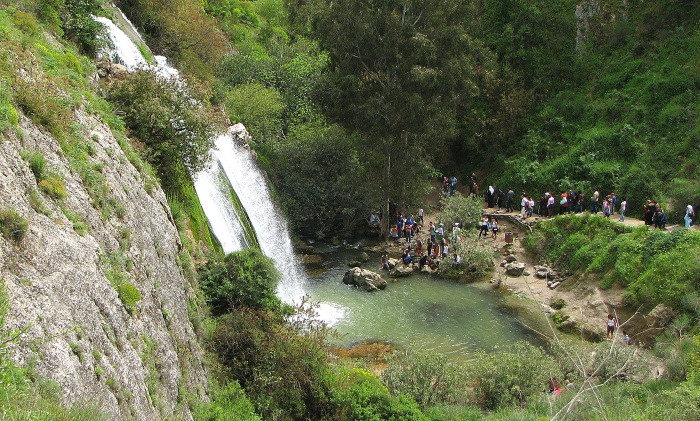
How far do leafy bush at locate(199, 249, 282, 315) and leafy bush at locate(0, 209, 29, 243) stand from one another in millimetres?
7353

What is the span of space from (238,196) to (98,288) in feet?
44.9

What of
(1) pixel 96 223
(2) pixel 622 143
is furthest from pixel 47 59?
(2) pixel 622 143

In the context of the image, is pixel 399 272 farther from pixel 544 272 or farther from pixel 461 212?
pixel 544 272

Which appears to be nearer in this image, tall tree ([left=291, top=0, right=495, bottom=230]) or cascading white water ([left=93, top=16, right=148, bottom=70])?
cascading white water ([left=93, top=16, right=148, bottom=70])

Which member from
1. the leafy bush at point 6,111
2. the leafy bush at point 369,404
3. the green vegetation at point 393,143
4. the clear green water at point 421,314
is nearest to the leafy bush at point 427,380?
the green vegetation at point 393,143

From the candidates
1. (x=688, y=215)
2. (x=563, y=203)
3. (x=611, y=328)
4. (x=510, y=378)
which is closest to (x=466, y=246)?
(x=563, y=203)

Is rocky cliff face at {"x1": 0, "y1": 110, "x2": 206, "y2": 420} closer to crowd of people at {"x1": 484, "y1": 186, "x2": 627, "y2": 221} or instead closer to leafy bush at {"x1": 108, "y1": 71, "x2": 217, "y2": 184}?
leafy bush at {"x1": 108, "y1": 71, "x2": 217, "y2": 184}

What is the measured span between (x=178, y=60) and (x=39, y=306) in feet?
71.1

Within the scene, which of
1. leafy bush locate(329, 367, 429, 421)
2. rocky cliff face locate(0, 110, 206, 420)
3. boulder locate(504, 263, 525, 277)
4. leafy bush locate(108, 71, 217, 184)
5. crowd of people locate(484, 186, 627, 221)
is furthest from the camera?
crowd of people locate(484, 186, 627, 221)

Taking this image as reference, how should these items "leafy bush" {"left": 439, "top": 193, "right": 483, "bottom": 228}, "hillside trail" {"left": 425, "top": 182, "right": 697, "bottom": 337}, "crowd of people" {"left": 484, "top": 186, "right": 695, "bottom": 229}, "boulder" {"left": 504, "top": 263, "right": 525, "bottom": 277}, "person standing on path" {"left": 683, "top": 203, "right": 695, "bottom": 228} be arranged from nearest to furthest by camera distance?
"hillside trail" {"left": 425, "top": 182, "right": 697, "bottom": 337} → "person standing on path" {"left": 683, "top": 203, "right": 695, "bottom": 228} → "crowd of people" {"left": 484, "top": 186, "right": 695, "bottom": 229} → "boulder" {"left": 504, "top": 263, "right": 525, "bottom": 277} → "leafy bush" {"left": 439, "top": 193, "right": 483, "bottom": 228}

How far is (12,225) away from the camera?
8.53m

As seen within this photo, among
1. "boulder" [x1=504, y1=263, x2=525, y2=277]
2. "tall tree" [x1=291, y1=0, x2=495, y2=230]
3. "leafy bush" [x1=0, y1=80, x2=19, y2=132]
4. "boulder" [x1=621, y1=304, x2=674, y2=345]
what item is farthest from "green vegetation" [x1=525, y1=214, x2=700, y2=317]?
"leafy bush" [x1=0, y1=80, x2=19, y2=132]

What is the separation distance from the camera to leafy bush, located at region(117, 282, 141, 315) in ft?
34.7

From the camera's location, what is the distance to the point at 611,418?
13.1 meters
